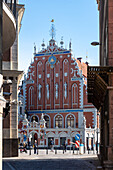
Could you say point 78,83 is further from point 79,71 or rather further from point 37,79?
point 37,79

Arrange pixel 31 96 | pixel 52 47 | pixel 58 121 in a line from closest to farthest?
pixel 58 121 → pixel 52 47 → pixel 31 96

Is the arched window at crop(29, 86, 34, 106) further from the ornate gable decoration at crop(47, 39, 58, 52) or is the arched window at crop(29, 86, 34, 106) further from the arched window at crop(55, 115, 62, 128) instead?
the ornate gable decoration at crop(47, 39, 58, 52)

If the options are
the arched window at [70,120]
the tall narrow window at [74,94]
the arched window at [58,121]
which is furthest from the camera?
the arched window at [58,121]

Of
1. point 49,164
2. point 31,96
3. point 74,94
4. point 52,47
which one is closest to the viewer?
point 49,164

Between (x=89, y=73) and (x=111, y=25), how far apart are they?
249 centimetres

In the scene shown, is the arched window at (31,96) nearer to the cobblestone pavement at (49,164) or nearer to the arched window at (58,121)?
the arched window at (58,121)

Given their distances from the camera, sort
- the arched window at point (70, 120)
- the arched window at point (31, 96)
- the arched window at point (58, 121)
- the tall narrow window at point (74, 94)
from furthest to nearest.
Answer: the arched window at point (31, 96) < the arched window at point (58, 121) < the tall narrow window at point (74, 94) < the arched window at point (70, 120)

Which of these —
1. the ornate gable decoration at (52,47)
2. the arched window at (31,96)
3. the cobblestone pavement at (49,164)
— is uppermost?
the ornate gable decoration at (52,47)

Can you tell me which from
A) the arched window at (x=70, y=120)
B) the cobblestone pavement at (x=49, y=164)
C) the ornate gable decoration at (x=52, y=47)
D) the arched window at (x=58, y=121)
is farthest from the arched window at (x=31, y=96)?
the cobblestone pavement at (x=49, y=164)

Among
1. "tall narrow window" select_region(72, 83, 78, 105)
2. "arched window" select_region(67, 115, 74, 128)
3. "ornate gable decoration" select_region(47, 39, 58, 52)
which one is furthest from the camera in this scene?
"ornate gable decoration" select_region(47, 39, 58, 52)

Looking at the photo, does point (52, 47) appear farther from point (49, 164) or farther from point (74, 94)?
point (49, 164)

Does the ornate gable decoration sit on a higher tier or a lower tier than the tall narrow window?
higher

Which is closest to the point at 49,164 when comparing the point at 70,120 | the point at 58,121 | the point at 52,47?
the point at 70,120

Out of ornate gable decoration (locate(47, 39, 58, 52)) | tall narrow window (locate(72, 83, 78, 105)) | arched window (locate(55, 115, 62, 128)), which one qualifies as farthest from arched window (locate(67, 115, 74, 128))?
ornate gable decoration (locate(47, 39, 58, 52))
